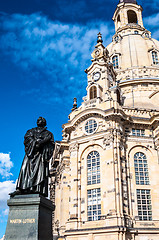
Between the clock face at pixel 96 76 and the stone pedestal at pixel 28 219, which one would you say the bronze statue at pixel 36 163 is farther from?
the clock face at pixel 96 76

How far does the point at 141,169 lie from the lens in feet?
102

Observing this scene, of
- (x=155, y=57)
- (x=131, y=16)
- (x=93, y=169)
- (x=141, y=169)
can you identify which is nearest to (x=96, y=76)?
(x=93, y=169)

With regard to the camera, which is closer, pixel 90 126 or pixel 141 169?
pixel 141 169

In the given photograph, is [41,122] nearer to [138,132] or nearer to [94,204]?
[94,204]

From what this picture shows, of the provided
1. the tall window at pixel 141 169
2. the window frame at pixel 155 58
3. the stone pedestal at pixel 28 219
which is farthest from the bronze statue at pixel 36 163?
the window frame at pixel 155 58

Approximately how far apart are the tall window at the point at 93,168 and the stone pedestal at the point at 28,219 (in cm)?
2068

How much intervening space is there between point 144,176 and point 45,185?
22476 mm

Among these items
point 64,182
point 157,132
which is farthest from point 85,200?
point 157,132

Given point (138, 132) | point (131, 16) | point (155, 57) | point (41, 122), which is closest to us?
point (41, 122)

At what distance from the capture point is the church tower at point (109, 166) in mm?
27125

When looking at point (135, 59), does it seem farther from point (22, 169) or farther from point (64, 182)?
point (22, 169)

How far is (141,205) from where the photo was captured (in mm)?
28719

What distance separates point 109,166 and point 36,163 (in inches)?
765

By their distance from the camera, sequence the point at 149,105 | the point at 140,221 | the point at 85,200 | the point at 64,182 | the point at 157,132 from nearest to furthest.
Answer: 1. the point at 140,221
2. the point at 85,200
3. the point at 157,132
4. the point at 64,182
5. the point at 149,105
